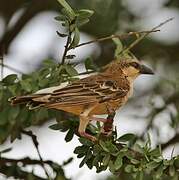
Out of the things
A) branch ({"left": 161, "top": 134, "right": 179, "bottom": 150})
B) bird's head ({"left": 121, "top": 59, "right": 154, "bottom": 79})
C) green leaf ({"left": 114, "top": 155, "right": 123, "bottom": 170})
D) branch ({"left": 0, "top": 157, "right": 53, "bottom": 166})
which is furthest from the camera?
branch ({"left": 161, "top": 134, "right": 179, "bottom": 150})

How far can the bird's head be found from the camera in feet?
10.2

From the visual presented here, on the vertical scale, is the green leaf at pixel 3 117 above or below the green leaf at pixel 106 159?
below

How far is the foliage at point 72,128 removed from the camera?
257 centimetres

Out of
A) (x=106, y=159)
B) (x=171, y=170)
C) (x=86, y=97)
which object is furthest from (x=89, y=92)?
(x=171, y=170)

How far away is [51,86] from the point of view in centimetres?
291

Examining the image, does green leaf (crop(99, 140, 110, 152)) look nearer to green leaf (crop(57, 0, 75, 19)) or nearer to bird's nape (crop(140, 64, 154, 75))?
green leaf (crop(57, 0, 75, 19))

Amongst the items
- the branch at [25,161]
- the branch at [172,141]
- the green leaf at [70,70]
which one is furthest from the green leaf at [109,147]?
the branch at [172,141]

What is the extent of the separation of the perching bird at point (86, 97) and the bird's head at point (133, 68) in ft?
0.30

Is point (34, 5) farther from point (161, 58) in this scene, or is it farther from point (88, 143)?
point (88, 143)

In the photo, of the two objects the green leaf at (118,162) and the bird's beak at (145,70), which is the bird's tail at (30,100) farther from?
the bird's beak at (145,70)

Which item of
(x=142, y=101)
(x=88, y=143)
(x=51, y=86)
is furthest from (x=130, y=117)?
(x=88, y=143)

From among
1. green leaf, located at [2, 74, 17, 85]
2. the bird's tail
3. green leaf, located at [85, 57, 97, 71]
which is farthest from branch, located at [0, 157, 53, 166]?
the bird's tail

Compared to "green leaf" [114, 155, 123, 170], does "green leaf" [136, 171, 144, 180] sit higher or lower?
lower

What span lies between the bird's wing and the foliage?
8 cm
